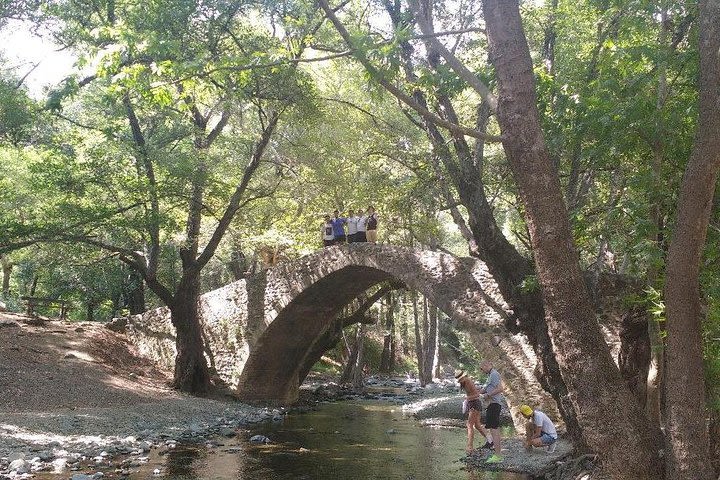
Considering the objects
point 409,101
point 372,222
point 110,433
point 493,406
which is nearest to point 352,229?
point 372,222

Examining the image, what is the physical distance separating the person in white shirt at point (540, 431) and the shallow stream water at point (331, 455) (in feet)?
2.74

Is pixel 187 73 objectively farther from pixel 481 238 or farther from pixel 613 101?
pixel 481 238

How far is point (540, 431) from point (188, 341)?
321 inches

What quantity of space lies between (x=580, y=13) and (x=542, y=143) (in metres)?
6.19

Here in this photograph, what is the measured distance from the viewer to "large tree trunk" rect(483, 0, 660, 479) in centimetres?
411

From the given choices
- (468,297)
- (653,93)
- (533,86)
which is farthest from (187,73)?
(468,297)

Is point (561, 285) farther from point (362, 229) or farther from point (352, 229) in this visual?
point (352, 229)

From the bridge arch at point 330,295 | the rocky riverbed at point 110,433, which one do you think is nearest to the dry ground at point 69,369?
the rocky riverbed at point 110,433

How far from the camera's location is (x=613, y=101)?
583 centimetres

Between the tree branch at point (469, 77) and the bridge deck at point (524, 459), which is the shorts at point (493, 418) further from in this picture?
the tree branch at point (469, 77)

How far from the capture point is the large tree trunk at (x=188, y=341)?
13883 millimetres

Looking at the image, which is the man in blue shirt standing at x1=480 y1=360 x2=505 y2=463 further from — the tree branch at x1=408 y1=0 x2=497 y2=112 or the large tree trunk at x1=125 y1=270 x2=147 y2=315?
the large tree trunk at x1=125 y1=270 x2=147 y2=315

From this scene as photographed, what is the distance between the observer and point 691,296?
3.98m

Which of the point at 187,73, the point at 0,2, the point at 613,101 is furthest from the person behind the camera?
the point at 0,2
